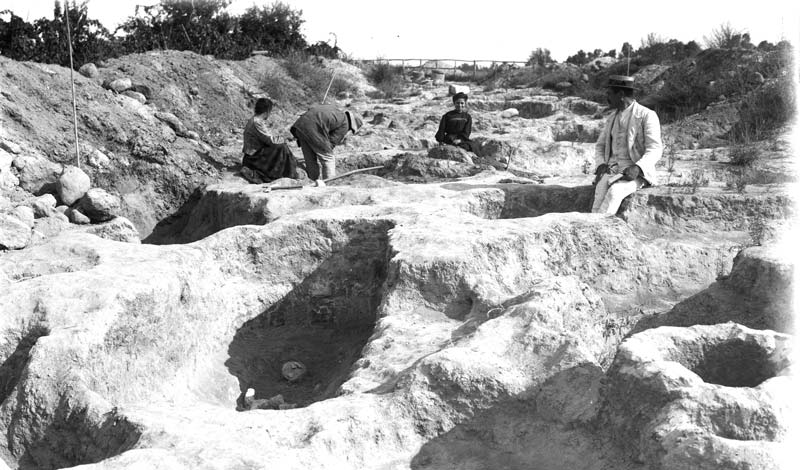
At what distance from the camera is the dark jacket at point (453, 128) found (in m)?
10.7

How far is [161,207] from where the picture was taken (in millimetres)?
10242

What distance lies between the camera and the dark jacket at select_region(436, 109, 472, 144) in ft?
35.2

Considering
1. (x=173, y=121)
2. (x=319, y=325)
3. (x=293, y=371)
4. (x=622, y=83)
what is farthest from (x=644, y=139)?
(x=173, y=121)

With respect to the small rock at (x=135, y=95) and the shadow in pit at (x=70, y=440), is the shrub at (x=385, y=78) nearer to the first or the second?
the small rock at (x=135, y=95)

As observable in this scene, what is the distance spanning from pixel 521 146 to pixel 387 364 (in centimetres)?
750

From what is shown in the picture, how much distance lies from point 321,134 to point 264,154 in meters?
0.87

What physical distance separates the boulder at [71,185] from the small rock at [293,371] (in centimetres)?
430

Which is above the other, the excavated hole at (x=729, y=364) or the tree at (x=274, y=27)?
the tree at (x=274, y=27)

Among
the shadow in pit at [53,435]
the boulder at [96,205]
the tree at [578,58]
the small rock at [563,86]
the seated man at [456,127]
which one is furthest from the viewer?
the tree at [578,58]

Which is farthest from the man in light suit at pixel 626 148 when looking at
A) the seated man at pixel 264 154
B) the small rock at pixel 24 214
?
the small rock at pixel 24 214

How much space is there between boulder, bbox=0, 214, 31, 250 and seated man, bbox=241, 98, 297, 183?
12.3 feet

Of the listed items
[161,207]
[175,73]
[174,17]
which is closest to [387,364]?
[161,207]

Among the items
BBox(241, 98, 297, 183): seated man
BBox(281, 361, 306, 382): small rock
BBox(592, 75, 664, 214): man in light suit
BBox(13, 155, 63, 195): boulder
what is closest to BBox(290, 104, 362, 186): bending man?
BBox(241, 98, 297, 183): seated man

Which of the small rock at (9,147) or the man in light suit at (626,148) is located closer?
the man in light suit at (626,148)
